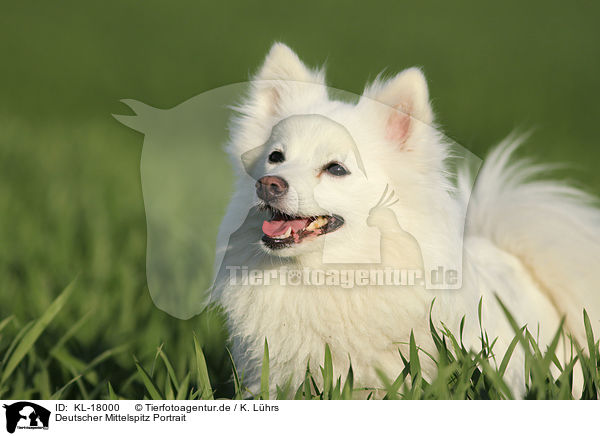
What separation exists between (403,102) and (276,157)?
489mm

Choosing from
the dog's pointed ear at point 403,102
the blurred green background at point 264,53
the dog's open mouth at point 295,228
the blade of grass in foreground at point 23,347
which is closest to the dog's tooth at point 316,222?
the dog's open mouth at point 295,228

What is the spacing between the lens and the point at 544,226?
7.66 ft

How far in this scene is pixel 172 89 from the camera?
224cm

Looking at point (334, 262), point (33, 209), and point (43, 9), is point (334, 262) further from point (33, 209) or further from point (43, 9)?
point (33, 209)

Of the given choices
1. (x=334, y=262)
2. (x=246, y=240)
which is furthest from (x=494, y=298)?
(x=246, y=240)

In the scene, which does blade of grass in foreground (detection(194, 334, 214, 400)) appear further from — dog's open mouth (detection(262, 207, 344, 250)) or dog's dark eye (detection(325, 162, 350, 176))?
dog's dark eye (detection(325, 162, 350, 176))

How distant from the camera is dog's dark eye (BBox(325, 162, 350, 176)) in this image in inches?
80.9

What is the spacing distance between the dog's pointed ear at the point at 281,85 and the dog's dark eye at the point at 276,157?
0.54 ft

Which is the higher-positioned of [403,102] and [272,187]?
[403,102]

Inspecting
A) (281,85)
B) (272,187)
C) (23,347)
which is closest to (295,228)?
(272,187)

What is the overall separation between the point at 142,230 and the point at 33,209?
0.59m

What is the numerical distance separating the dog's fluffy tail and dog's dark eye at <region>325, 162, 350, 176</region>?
527 mm

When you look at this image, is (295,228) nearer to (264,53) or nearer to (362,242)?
(362,242)
